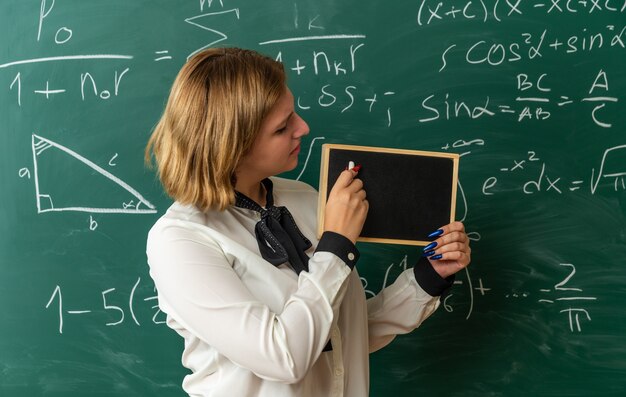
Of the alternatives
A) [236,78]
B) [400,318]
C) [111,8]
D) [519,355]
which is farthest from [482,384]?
[111,8]

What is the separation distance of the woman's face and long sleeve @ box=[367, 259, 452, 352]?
1.25ft

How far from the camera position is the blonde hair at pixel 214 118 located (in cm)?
126

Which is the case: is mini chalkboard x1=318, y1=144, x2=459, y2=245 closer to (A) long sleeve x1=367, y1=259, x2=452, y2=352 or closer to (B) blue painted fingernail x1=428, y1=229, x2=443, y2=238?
(B) blue painted fingernail x1=428, y1=229, x2=443, y2=238

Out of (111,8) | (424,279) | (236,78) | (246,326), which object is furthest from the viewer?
(111,8)

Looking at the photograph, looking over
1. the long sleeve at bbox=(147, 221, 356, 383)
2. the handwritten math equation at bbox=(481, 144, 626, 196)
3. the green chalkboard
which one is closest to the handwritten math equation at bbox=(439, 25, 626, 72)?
the green chalkboard

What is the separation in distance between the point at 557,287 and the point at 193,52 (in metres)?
1.25

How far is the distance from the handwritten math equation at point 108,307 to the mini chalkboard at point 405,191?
0.87m

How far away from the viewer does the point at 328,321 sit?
1.20m

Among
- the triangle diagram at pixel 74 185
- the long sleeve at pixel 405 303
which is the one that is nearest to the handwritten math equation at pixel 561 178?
the long sleeve at pixel 405 303

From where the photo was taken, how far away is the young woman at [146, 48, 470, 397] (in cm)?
Answer: 118

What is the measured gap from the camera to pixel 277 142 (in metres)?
1.32

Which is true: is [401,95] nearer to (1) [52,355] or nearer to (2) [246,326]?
(2) [246,326]

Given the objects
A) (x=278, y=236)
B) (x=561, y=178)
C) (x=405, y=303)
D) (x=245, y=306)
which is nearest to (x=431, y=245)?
(x=405, y=303)

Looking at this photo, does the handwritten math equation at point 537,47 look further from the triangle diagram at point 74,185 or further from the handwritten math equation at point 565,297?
the triangle diagram at point 74,185
